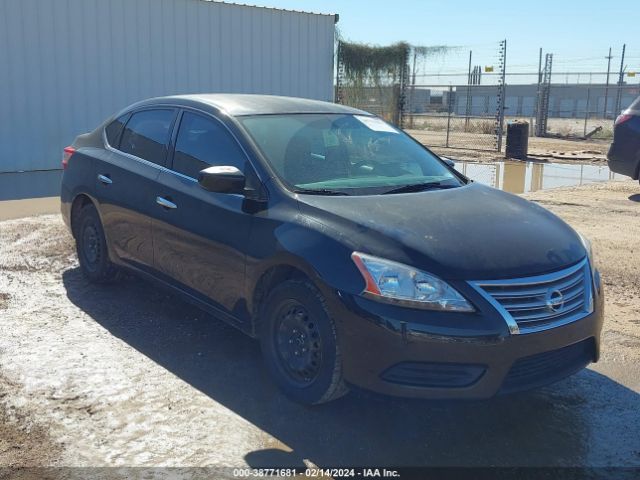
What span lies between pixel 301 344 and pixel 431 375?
75 cm

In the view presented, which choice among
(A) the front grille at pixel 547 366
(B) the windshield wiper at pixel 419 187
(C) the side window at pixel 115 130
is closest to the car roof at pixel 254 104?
(C) the side window at pixel 115 130

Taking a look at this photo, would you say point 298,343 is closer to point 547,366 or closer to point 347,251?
point 347,251

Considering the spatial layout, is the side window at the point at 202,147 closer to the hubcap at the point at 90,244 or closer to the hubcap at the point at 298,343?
the hubcap at the point at 298,343

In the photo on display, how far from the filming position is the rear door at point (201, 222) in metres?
4.04

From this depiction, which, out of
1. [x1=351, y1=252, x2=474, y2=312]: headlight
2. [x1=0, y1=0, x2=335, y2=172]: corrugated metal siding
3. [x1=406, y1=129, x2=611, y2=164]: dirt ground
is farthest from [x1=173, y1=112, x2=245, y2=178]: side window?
[x1=406, y1=129, x2=611, y2=164]: dirt ground

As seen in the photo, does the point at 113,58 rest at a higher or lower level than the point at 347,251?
higher

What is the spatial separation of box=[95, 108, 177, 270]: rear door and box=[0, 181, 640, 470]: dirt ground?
0.54 metres

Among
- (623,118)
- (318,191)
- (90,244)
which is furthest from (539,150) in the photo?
(318,191)

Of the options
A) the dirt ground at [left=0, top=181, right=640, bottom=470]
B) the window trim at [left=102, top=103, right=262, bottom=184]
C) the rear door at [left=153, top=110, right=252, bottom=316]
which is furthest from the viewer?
the window trim at [left=102, top=103, right=262, bottom=184]

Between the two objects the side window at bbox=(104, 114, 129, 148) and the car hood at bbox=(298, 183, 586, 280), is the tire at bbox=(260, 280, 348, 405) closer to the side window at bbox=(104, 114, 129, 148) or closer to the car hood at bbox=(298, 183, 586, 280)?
the car hood at bbox=(298, 183, 586, 280)

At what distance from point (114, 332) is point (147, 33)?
34.6 feet

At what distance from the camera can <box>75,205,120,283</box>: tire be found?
18.1 feet

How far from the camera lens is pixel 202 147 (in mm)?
4566

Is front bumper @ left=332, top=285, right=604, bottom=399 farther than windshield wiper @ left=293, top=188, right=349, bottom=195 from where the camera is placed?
No
